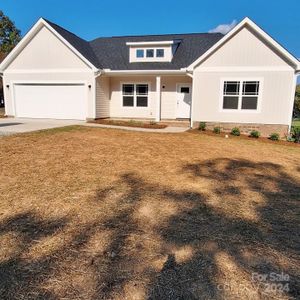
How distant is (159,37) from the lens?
19.7 meters

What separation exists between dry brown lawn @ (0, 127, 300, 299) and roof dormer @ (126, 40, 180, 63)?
12046mm

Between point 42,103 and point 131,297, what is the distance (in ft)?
56.2

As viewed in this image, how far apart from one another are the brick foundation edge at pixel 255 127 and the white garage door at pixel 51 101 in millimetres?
7326

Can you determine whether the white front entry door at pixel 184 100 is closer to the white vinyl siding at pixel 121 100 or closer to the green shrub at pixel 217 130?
the white vinyl siding at pixel 121 100

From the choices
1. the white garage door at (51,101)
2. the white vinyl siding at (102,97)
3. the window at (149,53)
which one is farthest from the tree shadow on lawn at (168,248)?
the window at (149,53)

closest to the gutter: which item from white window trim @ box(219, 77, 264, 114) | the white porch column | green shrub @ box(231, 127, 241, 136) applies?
the white porch column

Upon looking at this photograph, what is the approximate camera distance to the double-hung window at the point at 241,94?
14.0 meters

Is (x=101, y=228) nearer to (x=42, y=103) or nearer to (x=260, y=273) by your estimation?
(x=260, y=273)

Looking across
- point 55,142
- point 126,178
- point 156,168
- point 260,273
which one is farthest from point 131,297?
point 55,142

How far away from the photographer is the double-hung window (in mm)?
13953

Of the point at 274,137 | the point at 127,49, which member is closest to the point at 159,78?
the point at 127,49

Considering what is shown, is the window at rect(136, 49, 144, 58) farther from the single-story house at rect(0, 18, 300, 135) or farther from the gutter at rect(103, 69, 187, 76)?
the gutter at rect(103, 69, 187, 76)

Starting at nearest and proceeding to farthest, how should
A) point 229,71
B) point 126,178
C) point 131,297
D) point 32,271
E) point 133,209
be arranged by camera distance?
1. point 131,297
2. point 32,271
3. point 133,209
4. point 126,178
5. point 229,71

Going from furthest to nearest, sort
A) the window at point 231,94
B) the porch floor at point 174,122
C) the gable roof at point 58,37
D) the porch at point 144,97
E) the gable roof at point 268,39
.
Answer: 1. the porch at point 144,97
2. the gable roof at point 58,37
3. the porch floor at point 174,122
4. the window at point 231,94
5. the gable roof at point 268,39
